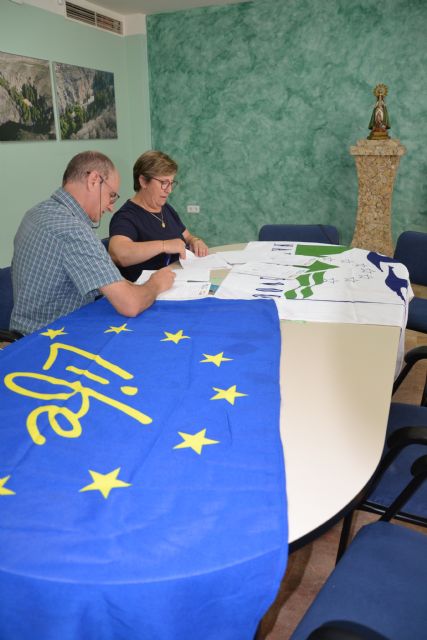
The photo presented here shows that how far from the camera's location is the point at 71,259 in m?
1.55

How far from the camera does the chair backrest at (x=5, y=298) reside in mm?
1995

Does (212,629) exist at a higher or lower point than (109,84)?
lower

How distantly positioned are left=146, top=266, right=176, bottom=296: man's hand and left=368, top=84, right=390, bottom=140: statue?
321cm

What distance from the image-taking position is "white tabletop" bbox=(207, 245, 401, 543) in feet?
2.66

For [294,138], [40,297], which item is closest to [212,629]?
[40,297]

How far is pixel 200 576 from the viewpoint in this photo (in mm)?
664

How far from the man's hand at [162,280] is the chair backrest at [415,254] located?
5.44 feet

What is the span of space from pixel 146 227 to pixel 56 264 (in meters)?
0.87

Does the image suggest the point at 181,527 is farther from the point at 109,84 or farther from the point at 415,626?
the point at 109,84

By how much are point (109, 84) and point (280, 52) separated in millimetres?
1762

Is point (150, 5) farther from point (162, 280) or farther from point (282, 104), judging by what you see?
point (162, 280)

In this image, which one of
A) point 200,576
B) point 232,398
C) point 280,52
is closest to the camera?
point 200,576

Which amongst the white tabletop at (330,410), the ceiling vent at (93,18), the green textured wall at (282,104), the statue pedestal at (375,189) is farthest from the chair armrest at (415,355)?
the ceiling vent at (93,18)

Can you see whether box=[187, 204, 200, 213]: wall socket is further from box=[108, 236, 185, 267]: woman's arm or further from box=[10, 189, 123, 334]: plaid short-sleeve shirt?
box=[10, 189, 123, 334]: plaid short-sleeve shirt
